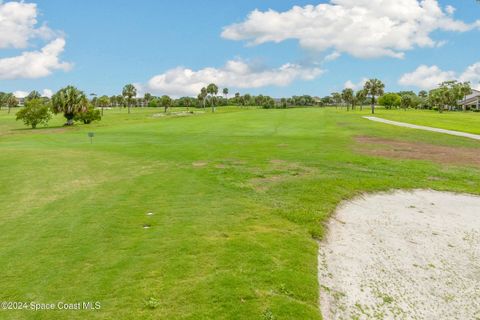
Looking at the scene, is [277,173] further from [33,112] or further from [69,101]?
[33,112]

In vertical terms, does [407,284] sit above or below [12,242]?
below

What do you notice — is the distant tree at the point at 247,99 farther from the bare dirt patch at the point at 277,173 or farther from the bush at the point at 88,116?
the bare dirt patch at the point at 277,173

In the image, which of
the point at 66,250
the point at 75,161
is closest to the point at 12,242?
the point at 66,250

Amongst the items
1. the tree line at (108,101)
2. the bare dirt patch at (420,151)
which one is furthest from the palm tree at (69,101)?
the bare dirt patch at (420,151)

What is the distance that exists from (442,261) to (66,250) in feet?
34.5

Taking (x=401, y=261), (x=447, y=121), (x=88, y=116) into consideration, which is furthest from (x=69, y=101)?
(x=447, y=121)

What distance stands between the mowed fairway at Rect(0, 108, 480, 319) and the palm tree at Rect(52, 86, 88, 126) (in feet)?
145

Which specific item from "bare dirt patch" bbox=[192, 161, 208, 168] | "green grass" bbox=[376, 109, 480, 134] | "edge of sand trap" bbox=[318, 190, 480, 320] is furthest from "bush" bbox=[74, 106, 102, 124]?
"edge of sand trap" bbox=[318, 190, 480, 320]

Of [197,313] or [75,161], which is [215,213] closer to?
[197,313]

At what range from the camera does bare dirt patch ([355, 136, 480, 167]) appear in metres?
→ 27.4

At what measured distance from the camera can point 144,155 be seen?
27.8 meters

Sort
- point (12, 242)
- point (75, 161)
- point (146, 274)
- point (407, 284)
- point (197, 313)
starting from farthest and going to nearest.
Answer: point (75, 161), point (12, 242), point (407, 284), point (146, 274), point (197, 313)

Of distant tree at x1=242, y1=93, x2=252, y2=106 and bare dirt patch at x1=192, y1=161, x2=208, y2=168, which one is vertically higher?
distant tree at x1=242, y1=93, x2=252, y2=106

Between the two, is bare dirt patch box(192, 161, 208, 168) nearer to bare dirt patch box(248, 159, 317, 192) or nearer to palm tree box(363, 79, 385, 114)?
bare dirt patch box(248, 159, 317, 192)
